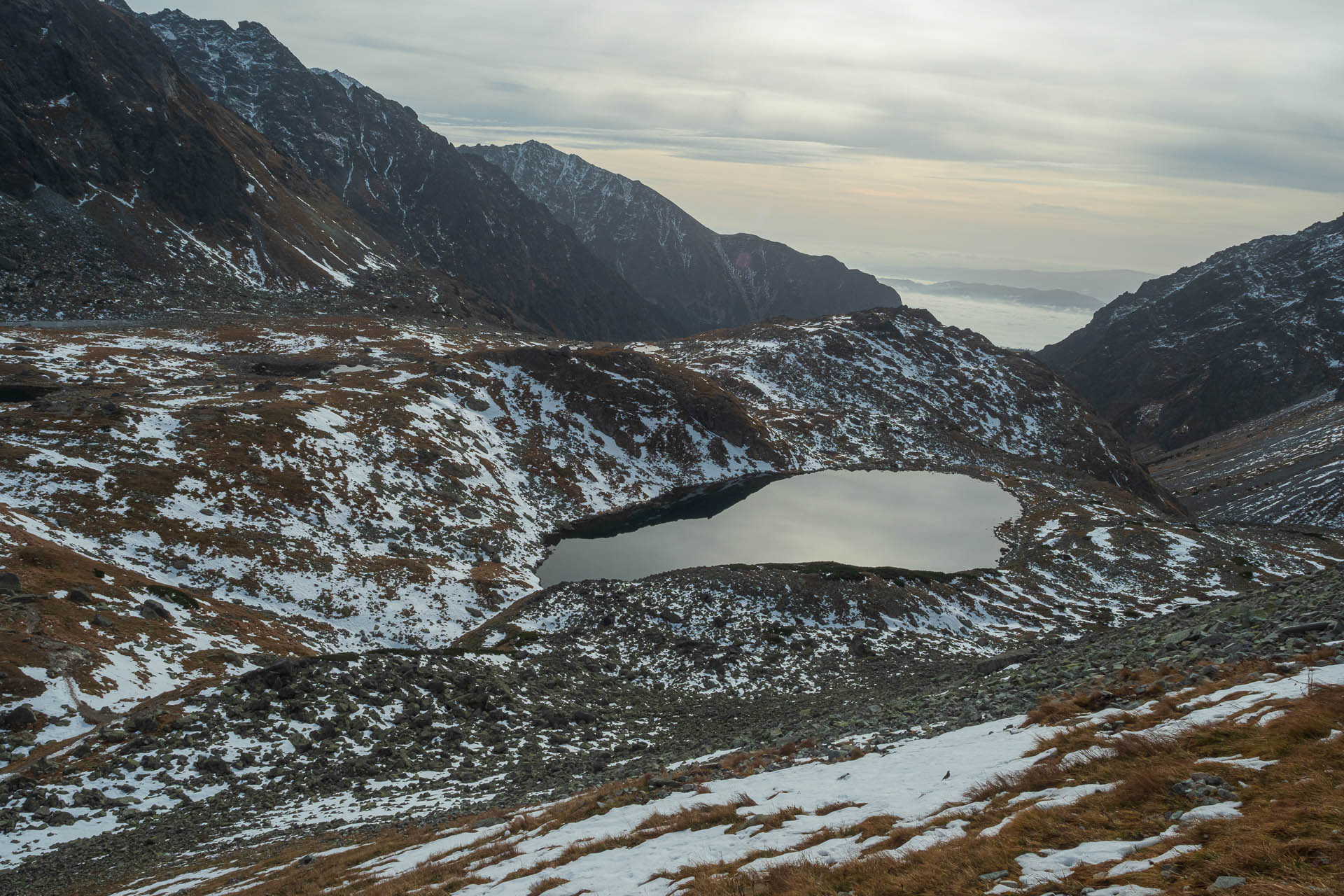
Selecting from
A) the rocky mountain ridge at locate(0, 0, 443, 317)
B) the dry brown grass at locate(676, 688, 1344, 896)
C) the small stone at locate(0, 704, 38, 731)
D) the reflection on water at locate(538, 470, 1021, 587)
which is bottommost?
the reflection on water at locate(538, 470, 1021, 587)

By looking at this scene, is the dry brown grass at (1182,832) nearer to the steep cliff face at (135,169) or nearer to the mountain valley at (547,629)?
the mountain valley at (547,629)

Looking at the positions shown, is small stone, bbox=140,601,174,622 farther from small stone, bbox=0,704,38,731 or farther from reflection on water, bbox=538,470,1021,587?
reflection on water, bbox=538,470,1021,587

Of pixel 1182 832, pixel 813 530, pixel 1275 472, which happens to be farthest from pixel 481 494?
pixel 1275 472

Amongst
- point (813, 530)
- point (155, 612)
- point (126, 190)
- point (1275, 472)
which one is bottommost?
point (813, 530)

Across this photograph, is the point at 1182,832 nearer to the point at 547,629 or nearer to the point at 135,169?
the point at 547,629

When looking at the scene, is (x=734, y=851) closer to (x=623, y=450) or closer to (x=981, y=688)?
(x=981, y=688)

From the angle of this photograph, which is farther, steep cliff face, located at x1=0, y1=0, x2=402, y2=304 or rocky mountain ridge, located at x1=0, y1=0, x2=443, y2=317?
steep cliff face, located at x1=0, y1=0, x2=402, y2=304

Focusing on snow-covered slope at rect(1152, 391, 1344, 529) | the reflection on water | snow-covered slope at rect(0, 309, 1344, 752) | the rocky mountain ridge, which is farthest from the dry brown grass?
snow-covered slope at rect(1152, 391, 1344, 529)
